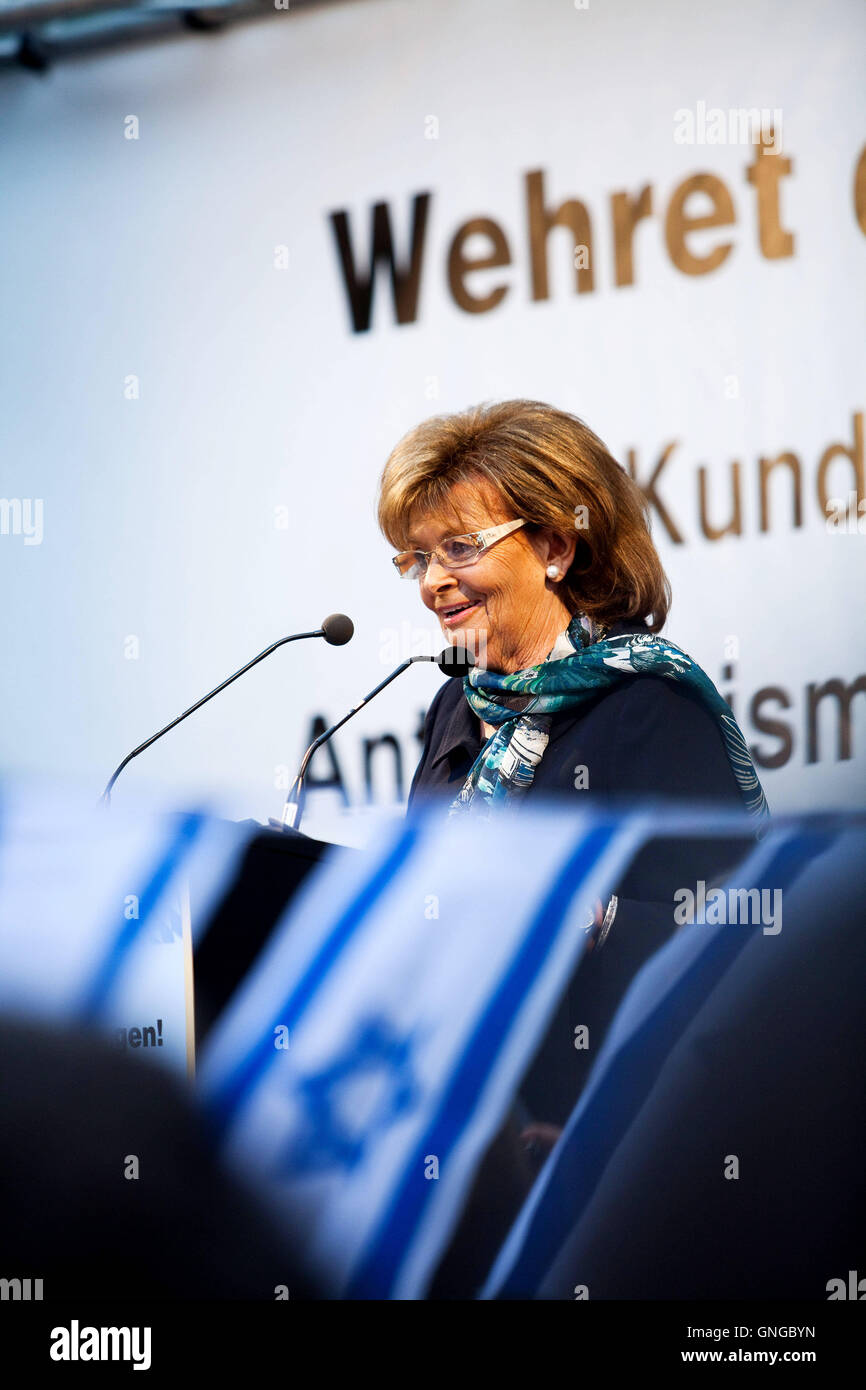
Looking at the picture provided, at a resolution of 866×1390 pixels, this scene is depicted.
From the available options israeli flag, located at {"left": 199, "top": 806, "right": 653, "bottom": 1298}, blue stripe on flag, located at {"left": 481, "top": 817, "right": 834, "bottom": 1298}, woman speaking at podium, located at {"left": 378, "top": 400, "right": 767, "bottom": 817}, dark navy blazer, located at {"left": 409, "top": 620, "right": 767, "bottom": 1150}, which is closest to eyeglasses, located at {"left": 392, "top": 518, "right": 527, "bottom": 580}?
woman speaking at podium, located at {"left": 378, "top": 400, "right": 767, "bottom": 817}

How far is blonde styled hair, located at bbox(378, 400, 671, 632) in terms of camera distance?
1.77 m

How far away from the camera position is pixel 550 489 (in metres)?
1.77

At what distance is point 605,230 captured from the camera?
2.24 m

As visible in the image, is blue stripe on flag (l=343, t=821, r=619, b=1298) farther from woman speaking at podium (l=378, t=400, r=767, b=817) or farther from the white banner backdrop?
the white banner backdrop

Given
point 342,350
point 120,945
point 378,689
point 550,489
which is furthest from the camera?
point 342,350

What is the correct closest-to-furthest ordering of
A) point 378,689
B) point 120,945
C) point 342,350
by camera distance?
point 378,689, point 120,945, point 342,350

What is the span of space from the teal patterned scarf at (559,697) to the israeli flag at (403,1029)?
0.24 ft

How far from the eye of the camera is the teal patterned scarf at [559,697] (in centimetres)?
172

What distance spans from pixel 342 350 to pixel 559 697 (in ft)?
3.08

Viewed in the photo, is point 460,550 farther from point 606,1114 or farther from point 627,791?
point 606,1114

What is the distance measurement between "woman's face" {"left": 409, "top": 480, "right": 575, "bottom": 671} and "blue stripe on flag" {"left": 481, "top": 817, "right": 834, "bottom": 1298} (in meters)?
0.49

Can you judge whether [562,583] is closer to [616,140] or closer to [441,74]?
[616,140]

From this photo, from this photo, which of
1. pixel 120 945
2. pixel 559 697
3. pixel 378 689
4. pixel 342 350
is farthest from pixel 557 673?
pixel 342 350

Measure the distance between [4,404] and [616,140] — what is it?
122 centimetres
